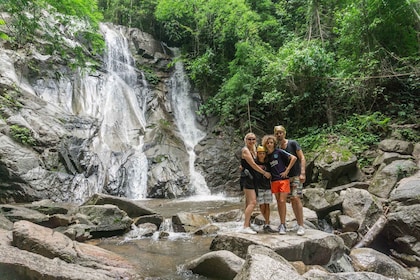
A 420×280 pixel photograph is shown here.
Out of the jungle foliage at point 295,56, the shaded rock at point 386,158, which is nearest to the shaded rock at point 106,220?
Result: the jungle foliage at point 295,56

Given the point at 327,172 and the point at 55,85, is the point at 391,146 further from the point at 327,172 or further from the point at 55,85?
the point at 55,85

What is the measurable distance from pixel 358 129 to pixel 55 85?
1424 cm

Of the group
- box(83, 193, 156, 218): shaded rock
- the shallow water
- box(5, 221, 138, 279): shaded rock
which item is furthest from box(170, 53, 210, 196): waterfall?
box(5, 221, 138, 279): shaded rock

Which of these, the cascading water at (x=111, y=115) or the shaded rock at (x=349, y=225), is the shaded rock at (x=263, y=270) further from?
the cascading water at (x=111, y=115)

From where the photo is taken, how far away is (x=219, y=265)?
3.97m

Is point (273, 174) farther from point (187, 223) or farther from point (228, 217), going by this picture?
point (228, 217)

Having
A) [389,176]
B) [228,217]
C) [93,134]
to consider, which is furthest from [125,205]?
[389,176]

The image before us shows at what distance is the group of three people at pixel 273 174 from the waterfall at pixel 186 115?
9047 millimetres

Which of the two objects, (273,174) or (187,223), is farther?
(187,223)

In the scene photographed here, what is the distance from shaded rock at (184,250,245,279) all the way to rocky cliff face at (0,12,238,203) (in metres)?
7.78

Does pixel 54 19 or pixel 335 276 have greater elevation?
pixel 54 19

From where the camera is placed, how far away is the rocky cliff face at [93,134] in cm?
1062

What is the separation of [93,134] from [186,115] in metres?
6.53

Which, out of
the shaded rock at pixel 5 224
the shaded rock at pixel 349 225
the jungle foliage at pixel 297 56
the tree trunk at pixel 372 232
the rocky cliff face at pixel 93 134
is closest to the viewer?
the shaded rock at pixel 5 224
